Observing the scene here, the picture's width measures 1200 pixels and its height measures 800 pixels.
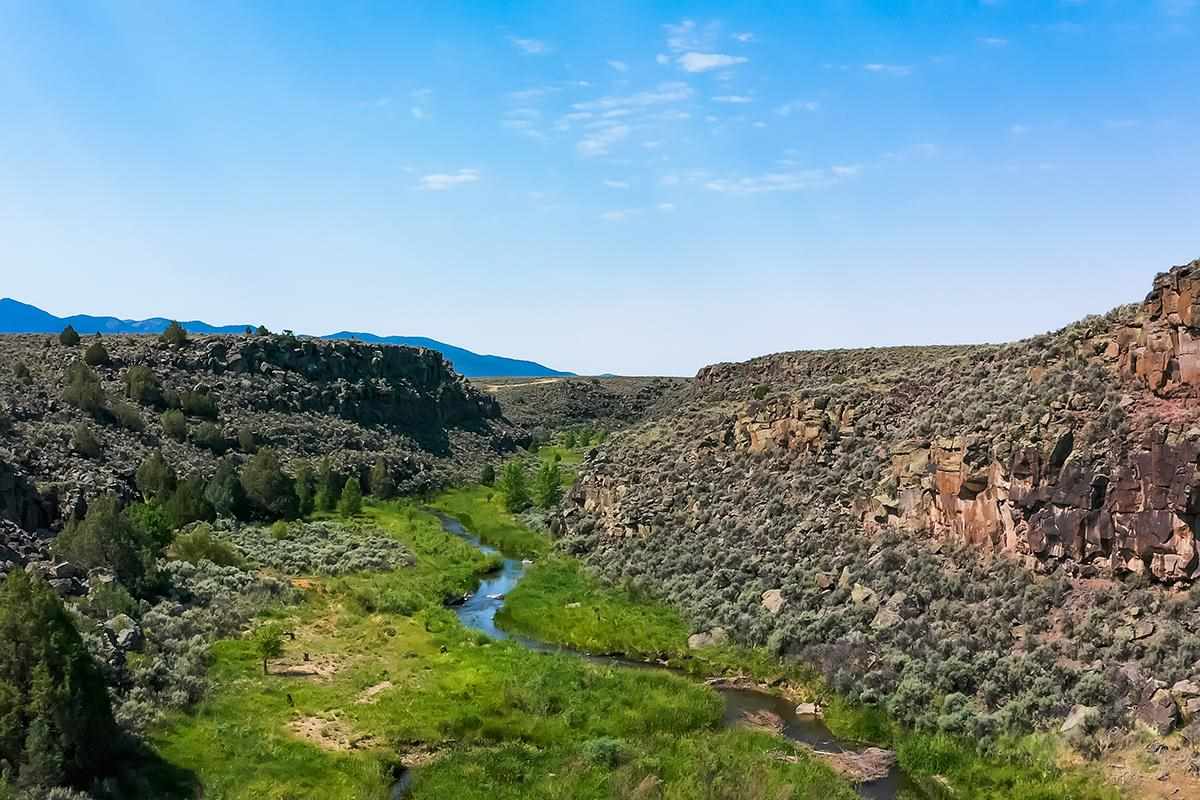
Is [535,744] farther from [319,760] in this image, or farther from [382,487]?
[382,487]

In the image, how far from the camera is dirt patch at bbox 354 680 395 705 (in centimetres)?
2966

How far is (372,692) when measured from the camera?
100ft

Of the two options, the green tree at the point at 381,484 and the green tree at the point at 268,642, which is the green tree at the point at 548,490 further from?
the green tree at the point at 268,642

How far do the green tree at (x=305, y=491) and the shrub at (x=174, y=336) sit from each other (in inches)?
1027

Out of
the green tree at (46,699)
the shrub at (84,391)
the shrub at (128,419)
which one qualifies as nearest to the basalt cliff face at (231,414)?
the shrub at (128,419)

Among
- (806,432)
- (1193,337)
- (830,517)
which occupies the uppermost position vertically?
(1193,337)

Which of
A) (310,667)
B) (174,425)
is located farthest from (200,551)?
(174,425)

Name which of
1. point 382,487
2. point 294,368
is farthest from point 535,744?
point 294,368

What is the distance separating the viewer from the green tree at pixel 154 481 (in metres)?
54.5

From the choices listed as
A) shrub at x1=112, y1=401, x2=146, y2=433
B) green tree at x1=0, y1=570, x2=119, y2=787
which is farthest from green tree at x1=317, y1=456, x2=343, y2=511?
green tree at x1=0, y1=570, x2=119, y2=787

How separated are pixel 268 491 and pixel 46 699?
4357 centimetres

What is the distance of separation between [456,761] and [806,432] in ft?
103

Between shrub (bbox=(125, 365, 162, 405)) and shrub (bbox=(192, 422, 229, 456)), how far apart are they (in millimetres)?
5490

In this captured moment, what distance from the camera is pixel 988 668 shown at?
94.1ft
